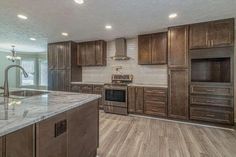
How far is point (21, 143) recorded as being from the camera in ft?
3.23

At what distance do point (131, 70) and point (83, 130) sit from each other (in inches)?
141

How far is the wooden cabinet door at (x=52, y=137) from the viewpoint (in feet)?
3.66

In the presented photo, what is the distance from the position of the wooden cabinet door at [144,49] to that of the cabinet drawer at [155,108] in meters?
1.29

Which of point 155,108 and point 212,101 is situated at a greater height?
point 212,101

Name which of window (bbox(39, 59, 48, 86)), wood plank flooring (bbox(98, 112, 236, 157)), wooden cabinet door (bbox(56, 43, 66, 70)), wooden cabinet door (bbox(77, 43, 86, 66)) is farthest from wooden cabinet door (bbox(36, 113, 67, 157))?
window (bbox(39, 59, 48, 86))

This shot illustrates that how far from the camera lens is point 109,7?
273 cm

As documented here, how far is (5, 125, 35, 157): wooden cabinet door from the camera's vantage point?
91 cm

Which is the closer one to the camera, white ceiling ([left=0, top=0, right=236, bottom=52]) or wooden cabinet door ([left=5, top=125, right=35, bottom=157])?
wooden cabinet door ([left=5, top=125, right=35, bottom=157])

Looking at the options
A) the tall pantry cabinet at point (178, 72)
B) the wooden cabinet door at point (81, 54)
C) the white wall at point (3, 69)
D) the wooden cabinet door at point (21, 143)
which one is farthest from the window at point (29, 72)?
the wooden cabinet door at point (21, 143)

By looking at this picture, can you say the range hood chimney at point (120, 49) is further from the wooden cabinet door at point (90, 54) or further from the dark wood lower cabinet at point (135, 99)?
the dark wood lower cabinet at point (135, 99)

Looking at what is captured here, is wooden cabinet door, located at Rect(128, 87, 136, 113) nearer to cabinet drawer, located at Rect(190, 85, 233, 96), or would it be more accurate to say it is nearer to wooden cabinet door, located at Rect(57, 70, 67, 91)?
cabinet drawer, located at Rect(190, 85, 233, 96)

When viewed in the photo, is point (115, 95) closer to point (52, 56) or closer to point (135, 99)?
point (135, 99)

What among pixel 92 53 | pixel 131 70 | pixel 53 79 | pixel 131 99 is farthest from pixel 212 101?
pixel 53 79

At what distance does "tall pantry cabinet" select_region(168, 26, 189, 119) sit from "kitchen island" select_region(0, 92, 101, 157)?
8.63 feet
